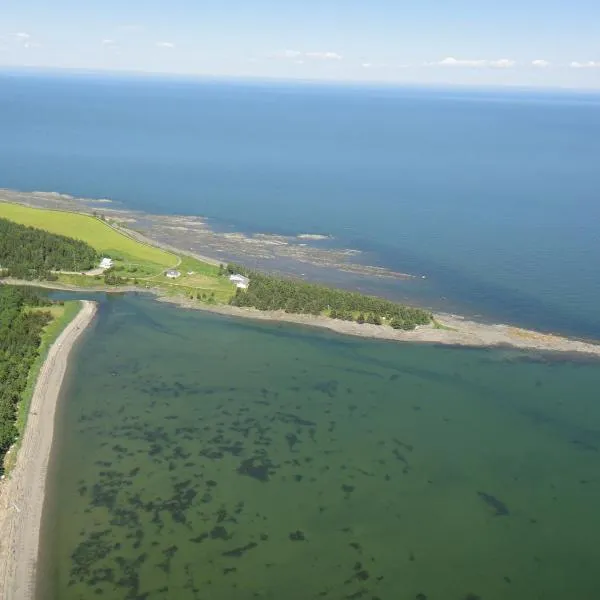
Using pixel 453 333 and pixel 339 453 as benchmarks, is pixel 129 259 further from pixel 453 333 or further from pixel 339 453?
pixel 339 453

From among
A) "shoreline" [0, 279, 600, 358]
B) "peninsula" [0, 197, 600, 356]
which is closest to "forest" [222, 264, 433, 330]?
"peninsula" [0, 197, 600, 356]

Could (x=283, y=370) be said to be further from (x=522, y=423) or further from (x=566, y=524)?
(x=566, y=524)

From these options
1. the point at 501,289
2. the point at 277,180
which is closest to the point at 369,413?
the point at 501,289

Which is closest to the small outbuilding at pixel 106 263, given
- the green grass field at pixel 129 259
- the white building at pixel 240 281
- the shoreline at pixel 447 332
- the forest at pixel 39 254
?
the green grass field at pixel 129 259

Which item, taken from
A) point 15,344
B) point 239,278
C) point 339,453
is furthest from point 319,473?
point 239,278

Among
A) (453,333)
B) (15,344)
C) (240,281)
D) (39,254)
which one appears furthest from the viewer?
(39,254)

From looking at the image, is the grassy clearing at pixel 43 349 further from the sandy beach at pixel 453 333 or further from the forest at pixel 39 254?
the sandy beach at pixel 453 333
